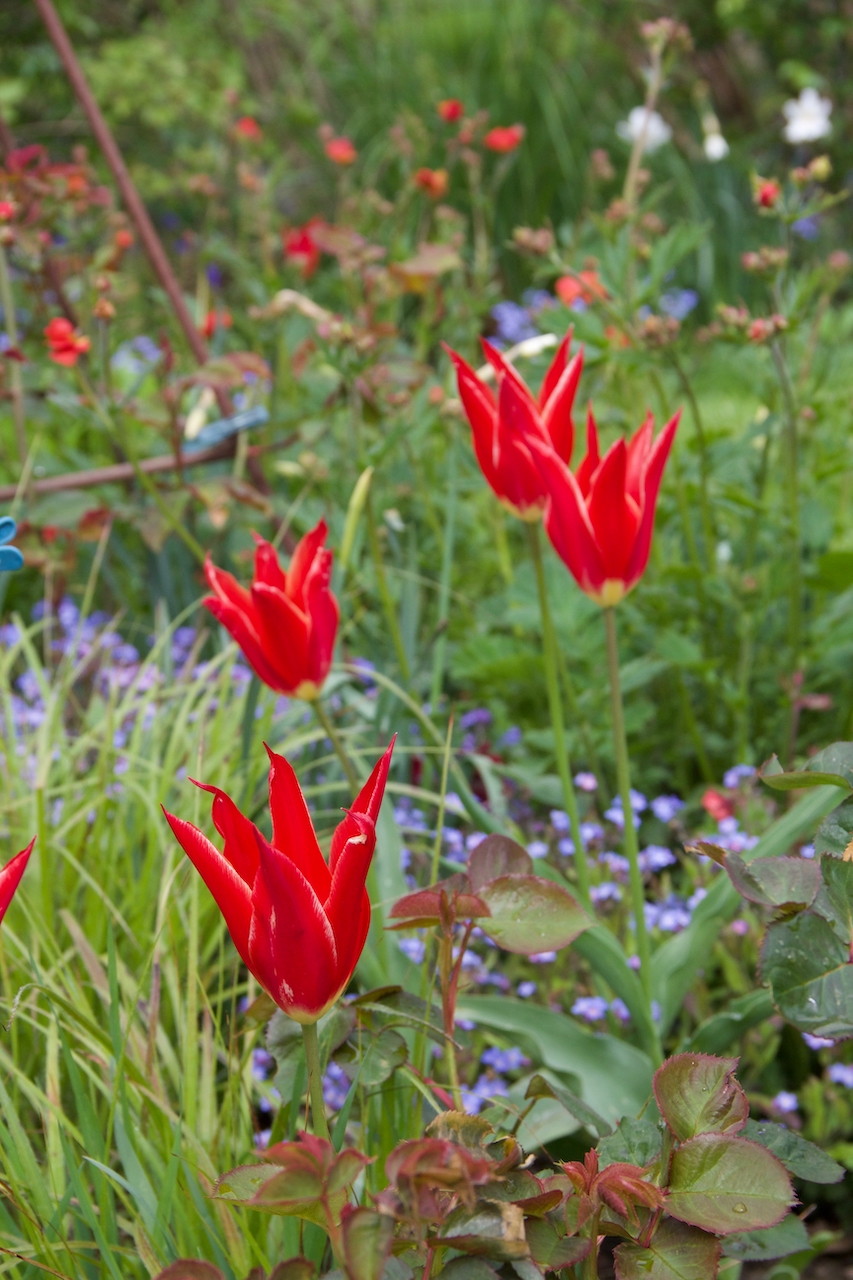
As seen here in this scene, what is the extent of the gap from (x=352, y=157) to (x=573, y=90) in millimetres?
3201

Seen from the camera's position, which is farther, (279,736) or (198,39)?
(198,39)

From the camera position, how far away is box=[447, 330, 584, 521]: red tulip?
3.22ft

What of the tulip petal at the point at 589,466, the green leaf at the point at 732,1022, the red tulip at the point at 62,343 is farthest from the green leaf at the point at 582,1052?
the red tulip at the point at 62,343

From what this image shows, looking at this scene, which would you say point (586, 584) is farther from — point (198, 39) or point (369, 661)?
point (198, 39)

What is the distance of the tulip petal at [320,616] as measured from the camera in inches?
41.2

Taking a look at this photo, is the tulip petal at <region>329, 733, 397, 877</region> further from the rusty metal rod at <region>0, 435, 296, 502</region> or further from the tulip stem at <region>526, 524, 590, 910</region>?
the rusty metal rod at <region>0, 435, 296, 502</region>

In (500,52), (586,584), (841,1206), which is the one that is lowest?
(841,1206)

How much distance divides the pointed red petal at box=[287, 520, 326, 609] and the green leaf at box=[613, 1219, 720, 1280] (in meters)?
0.60

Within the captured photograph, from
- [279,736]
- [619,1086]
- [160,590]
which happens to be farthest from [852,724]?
[160,590]

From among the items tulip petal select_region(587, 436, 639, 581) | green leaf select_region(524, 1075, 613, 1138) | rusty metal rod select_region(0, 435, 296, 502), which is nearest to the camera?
green leaf select_region(524, 1075, 613, 1138)

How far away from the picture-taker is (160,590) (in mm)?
2238

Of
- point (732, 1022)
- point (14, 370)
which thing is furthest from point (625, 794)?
point (14, 370)

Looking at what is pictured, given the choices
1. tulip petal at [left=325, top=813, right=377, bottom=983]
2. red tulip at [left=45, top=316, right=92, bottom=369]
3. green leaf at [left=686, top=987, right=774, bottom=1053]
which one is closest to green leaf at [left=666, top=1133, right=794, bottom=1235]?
tulip petal at [left=325, top=813, right=377, bottom=983]

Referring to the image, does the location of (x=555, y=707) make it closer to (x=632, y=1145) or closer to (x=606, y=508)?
(x=606, y=508)
